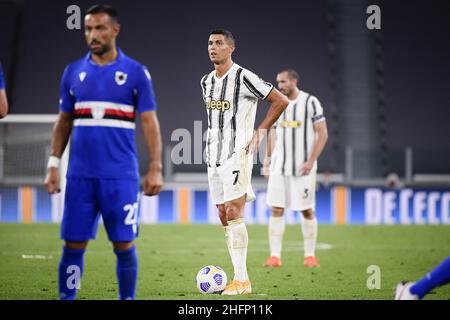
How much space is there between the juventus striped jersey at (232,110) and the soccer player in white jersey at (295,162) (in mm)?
2453

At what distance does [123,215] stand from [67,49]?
14986 mm

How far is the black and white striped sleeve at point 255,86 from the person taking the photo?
23.5ft

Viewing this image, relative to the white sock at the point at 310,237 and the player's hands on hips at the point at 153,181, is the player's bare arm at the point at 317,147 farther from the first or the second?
the player's hands on hips at the point at 153,181

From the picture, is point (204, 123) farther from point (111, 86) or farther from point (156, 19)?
point (111, 86)

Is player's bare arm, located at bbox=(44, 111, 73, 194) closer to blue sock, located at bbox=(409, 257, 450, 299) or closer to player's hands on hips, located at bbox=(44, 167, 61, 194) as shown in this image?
player's hands on hips, located at bbox=(44, 167, 61, 194)

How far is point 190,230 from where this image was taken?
15406mm

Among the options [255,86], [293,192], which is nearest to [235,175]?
[255,86]

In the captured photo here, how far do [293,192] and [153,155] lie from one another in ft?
15.9

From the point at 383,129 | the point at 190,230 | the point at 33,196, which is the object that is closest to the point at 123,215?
the point at 190,230

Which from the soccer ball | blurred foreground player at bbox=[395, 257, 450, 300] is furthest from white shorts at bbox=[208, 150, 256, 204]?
blurred foreground player at bbox=[395, 257, 450, 300]

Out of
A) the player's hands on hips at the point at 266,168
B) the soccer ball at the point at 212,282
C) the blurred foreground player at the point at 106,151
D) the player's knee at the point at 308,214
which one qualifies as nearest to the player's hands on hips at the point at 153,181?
the blurred foreground player at the point at 106,151

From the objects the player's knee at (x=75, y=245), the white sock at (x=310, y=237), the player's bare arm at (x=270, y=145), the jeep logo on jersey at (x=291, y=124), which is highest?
the jeep logo on jersey at (x=291, y=124)

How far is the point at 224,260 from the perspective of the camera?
10250 millimetres

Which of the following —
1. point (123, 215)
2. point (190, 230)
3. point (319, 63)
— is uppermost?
point (319, 63)
